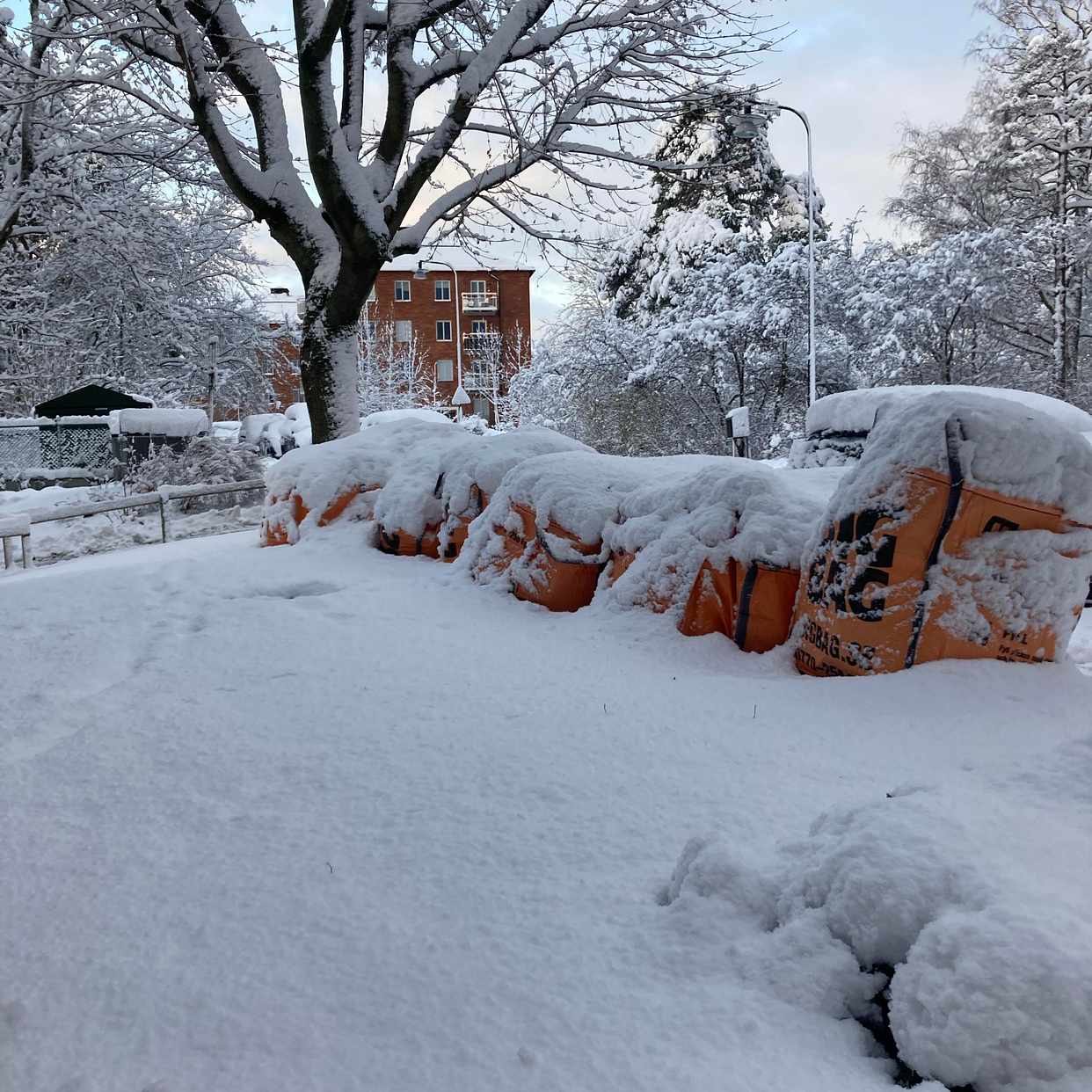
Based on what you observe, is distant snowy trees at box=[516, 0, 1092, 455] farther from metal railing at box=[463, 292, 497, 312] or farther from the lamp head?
metal railing at box=[463, 292, 497, 312]

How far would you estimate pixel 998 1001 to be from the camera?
1.37m

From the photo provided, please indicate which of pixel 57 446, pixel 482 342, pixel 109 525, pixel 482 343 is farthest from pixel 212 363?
pixel 482 342

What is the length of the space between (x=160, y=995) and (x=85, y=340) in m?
25.6

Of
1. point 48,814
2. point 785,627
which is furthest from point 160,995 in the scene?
point 785,627

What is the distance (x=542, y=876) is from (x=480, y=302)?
55404 mm

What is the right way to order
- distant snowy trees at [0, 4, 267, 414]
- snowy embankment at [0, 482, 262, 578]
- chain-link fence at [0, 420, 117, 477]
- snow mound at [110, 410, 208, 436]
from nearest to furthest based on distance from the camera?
1. snowy embankment at [0, 482, 262, 578]
2. distant snowy trees at [0, 4, 267, 414]
3. snow mound at [110, 410, 208, 436]
4. chain-link fence at [0, 420, 117, 477]

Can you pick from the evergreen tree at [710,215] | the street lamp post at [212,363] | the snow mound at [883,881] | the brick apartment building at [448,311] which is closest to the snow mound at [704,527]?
the snow mound at [883,881]

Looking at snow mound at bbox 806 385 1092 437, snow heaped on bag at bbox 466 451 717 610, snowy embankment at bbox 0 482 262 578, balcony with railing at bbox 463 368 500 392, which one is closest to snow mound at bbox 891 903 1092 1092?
snow heaped on bag at bbox 466 451 717 610

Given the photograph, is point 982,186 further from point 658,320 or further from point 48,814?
point 48,814

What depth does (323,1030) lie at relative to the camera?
1526mm

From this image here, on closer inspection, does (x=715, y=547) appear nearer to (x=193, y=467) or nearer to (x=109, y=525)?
(x=109, y=525)

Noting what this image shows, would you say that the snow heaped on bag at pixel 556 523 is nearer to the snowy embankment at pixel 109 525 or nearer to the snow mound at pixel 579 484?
the snow mound at pixel 579 484

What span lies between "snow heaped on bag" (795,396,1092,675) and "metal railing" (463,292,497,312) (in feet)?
175

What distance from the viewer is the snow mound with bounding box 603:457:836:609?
145 inches
